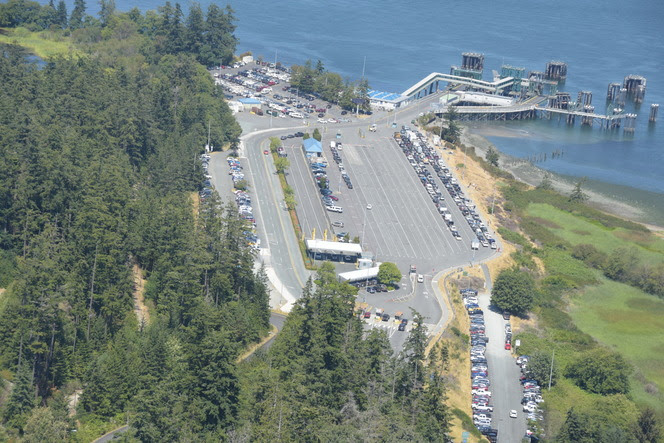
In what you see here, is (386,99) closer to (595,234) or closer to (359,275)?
(595,234)

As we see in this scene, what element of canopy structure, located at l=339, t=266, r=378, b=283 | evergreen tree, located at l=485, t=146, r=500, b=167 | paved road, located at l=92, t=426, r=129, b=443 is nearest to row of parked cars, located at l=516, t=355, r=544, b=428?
canopy structure, located at l=339, t=266, r=378, b=283

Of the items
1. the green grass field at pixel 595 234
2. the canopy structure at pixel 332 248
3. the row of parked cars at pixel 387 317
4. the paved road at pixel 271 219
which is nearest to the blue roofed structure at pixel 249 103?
the paved road at pixel 271 219

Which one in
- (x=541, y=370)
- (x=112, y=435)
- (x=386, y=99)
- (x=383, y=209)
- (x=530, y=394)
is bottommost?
(x=112, y=435)

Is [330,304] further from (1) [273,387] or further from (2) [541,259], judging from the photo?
(2) [541,259]

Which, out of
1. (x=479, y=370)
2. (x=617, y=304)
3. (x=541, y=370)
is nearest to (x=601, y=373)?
(x=541, y=370)

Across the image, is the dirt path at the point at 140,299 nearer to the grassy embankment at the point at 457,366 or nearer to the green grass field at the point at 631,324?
the grassy embankment at the point at 457,366

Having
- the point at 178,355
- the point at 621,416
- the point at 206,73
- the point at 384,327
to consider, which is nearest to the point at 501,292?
the point at 384,327
